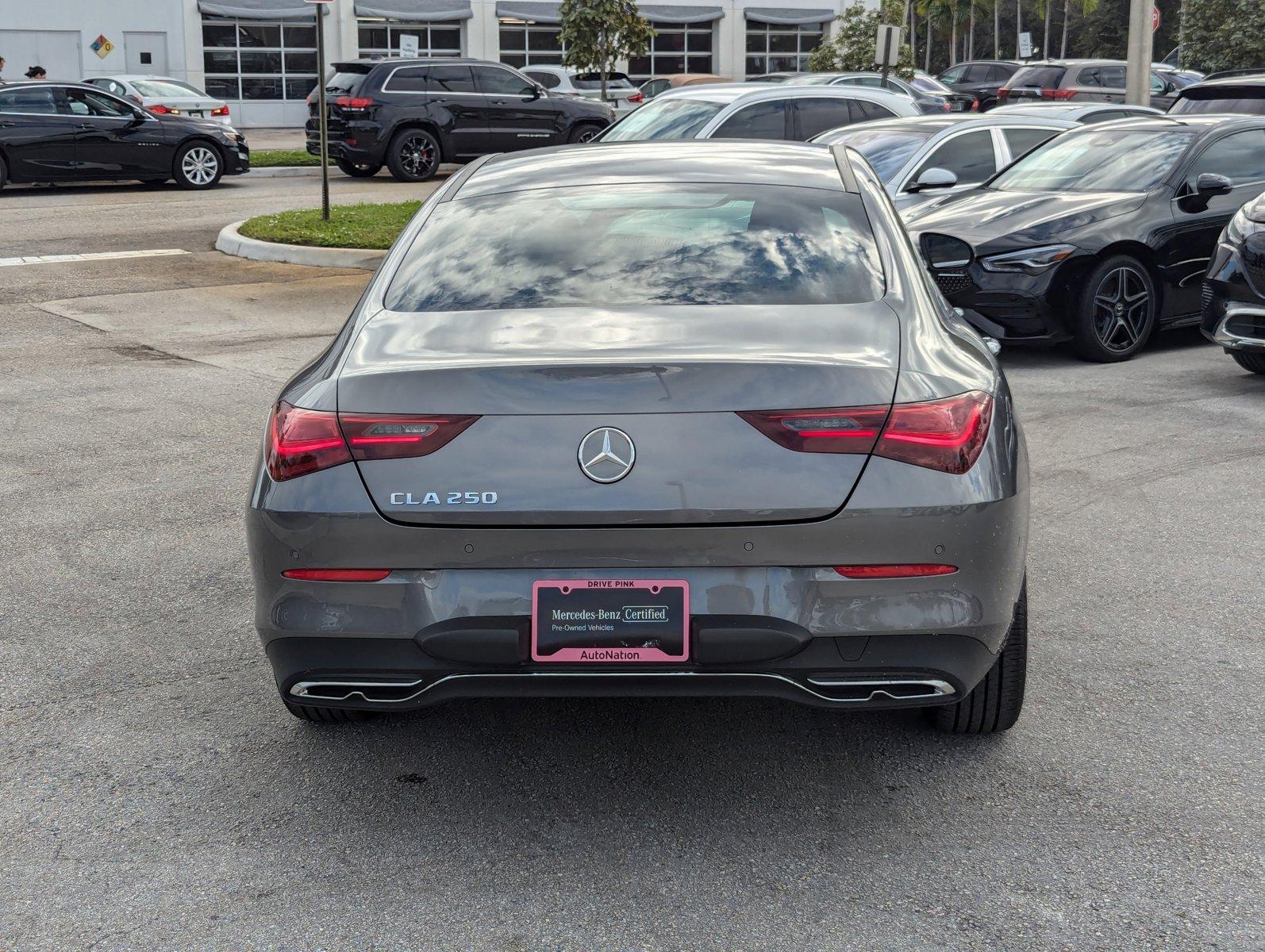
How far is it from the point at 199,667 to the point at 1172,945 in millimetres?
2874

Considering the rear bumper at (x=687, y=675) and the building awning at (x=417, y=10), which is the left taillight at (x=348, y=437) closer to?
the rear bumper at (x=687, y=675)

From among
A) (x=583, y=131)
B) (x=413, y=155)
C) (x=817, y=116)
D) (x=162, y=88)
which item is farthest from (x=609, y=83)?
(x=817, y=116)

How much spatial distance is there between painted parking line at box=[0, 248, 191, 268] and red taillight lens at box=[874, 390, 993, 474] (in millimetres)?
12848

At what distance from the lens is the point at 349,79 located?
2266cm

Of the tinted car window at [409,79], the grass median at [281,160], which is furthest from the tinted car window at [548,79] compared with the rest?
the tinted car window at [409,79]

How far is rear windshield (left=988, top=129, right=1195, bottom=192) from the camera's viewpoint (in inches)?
401

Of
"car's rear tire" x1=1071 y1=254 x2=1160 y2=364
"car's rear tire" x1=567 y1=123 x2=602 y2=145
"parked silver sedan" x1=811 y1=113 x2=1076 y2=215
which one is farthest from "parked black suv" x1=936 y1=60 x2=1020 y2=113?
"car's rear tire" x1=1071 y1=254 x2=1160 y2=364

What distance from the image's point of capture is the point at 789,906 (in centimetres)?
312

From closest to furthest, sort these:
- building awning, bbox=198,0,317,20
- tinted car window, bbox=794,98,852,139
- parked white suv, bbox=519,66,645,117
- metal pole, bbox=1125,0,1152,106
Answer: tinted car window, bbox=794,98,852,139 < metal pole, bbox=1125,0,1152,106 < parked white suv, bbox=519,66,645,117 < building awning, bbox=198,0,317,20

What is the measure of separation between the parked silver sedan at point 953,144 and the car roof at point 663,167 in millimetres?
7303

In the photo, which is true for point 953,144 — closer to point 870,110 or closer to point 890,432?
point 870,110

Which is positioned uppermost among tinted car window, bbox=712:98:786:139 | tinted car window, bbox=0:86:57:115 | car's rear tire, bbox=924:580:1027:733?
tinted car window, bbox=0:86:57:115

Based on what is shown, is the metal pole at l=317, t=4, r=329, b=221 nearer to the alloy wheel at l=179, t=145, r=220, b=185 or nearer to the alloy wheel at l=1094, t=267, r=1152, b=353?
the alloy wheel at l=179, t=145, r=220, b=185

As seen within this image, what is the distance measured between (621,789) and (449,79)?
67.6 ft
